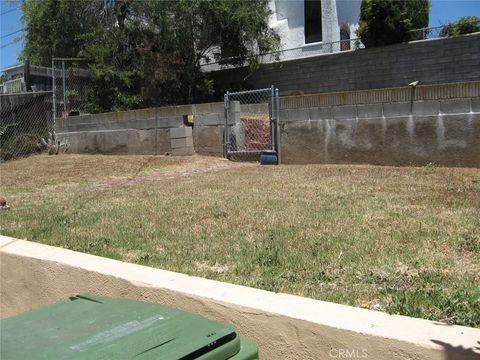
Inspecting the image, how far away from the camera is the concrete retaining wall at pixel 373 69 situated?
49.2 ft

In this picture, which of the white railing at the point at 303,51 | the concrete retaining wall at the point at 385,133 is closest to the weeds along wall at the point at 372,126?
the concrete retaining wall at the point at 385,133

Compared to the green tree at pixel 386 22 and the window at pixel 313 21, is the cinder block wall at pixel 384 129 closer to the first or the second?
the green tree at pixel 386 22

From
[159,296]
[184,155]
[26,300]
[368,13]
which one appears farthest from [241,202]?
[368,13]

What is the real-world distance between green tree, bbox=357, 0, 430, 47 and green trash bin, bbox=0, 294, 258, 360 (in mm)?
15351

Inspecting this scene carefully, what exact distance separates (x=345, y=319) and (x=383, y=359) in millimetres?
274

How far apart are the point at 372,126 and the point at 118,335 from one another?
8.42 m

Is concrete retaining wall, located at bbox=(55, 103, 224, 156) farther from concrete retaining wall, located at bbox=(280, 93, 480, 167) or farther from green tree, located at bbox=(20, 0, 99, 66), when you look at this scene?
green tree, located at bbox=(20, 0, 99, 66)

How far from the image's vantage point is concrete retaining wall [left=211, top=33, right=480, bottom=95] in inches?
590

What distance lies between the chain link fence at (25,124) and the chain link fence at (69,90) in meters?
0.30

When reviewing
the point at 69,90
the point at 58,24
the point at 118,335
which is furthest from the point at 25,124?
the point at 118,335

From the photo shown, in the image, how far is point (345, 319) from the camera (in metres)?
2.66

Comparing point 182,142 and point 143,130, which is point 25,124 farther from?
point 182,142

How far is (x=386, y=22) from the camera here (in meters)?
16.0

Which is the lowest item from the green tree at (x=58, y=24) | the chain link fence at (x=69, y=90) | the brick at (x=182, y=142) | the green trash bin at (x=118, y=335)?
the green trash bin at (x=118, y=335)
